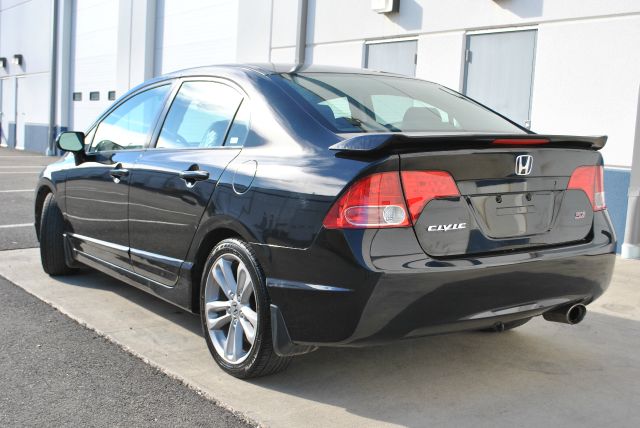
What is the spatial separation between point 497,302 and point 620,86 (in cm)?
530

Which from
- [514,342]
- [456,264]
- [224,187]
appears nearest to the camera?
[456,264]

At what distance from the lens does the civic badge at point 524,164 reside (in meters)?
3.16

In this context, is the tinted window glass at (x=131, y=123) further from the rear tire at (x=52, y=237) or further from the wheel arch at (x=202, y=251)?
the wheel arch at (x=202, y=251)

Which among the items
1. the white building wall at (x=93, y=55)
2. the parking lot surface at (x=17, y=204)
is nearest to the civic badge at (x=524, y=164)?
the parking lot surface at (x=17, y=204)

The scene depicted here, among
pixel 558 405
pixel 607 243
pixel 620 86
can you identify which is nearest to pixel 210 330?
pixel 558 405

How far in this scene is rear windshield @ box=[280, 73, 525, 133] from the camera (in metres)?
3.47

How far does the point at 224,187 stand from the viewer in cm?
353

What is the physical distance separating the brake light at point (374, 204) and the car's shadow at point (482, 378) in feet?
2.87

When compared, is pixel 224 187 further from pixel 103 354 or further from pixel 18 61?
pixel 18 61

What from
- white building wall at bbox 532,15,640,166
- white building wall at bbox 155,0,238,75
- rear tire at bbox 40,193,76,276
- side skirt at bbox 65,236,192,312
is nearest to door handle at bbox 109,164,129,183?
side skirt at bbox 65,236,192,312

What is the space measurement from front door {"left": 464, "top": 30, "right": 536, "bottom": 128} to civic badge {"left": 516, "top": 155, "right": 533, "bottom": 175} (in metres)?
5.57

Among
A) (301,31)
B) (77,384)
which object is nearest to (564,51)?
(301,31)

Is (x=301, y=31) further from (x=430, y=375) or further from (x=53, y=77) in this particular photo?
(x=53, y=77)

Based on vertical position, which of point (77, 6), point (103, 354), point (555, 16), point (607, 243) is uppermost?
point (77, 6)
